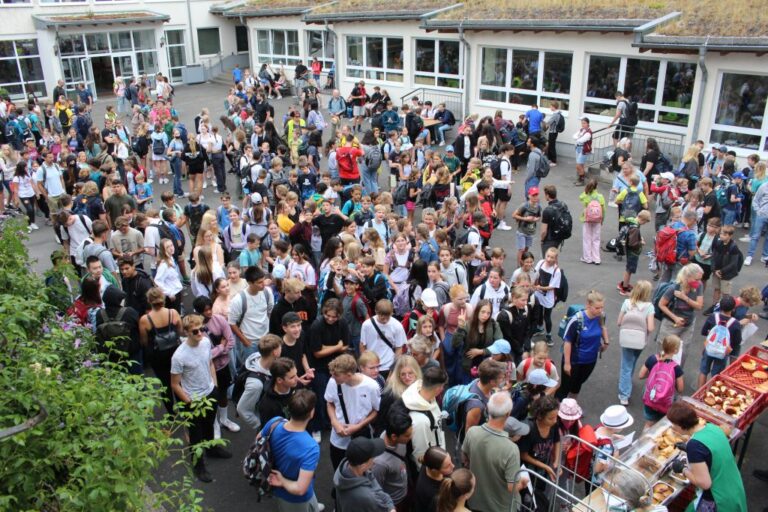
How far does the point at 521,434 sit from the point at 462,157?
1114 centimetres

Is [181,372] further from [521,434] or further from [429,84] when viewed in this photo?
[429,84]

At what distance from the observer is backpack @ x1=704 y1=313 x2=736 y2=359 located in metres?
7.09

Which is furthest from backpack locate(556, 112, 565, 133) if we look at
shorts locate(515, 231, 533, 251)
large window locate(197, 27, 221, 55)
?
large window locate(197, 27, 221, 55)

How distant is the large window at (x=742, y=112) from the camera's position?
15.2 metres

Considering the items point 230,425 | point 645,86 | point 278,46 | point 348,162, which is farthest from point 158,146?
point 278,46

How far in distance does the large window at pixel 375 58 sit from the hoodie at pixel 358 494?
21.4m

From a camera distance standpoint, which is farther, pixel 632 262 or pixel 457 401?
pixel 632 262

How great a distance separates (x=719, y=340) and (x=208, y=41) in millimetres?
33297

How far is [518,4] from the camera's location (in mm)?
19203

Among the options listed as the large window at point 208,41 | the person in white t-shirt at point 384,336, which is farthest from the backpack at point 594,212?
the large window at point 208,41

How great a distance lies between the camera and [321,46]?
28.9 metres

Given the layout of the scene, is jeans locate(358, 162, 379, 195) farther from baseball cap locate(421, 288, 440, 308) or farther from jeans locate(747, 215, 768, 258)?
jeans locate(747, 215, 768, 258)

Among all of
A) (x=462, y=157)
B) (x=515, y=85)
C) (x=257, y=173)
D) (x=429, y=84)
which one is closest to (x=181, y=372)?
(x=257, y=173)

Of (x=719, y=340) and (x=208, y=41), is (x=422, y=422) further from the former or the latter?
(x=208, y=41)
